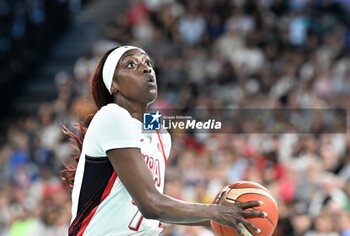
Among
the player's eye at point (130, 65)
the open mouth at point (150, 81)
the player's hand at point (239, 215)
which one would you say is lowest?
the player's hand at point (239, 215)

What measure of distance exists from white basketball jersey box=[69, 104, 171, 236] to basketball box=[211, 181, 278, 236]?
1.46ft

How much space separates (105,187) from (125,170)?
0.29m

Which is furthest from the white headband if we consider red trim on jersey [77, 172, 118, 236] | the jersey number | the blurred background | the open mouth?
the blurred background

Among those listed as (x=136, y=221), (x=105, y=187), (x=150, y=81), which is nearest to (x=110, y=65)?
A: (x=150, y=81)

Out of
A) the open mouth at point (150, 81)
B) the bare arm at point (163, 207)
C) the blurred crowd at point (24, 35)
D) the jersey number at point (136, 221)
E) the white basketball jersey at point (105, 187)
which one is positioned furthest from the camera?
the blurred crowd at point (24, 35)

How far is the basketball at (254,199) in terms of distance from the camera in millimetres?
4531

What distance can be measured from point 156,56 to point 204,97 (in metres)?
1.78

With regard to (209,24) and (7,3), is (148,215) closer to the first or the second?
(209,24)

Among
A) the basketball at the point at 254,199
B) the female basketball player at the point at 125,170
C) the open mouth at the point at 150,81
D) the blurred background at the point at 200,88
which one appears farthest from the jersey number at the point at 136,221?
the blurred background at the point at 200,88

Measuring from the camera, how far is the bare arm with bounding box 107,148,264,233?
4.31 m

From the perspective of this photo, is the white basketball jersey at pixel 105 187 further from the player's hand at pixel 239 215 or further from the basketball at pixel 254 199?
the player's hand at pixel 239 215

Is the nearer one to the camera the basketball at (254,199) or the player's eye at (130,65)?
the basketball at (254,199)

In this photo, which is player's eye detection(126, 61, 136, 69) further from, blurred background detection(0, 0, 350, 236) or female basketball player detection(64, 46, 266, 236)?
blurred background detection(0, 0, 350, 236)

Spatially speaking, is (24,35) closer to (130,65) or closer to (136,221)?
(130,65)
